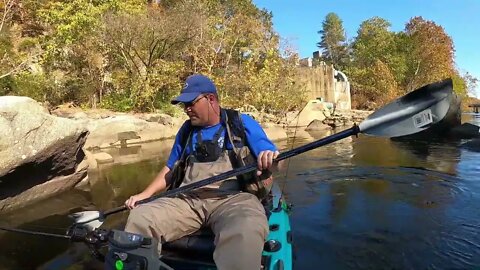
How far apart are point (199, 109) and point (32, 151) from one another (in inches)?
154

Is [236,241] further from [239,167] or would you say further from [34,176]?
[34,176]

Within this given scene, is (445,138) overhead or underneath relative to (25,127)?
underneath

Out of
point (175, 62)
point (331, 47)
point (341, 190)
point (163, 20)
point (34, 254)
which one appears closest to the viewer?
point (34, 254)

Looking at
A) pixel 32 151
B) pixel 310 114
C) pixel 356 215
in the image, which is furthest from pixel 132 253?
pixel 310 114

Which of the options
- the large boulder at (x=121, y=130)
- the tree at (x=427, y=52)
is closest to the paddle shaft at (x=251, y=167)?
the large boulder at (x=121, y=130)

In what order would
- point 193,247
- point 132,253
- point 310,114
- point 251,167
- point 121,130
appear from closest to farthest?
point 132,253 → point 193,247 → point 251,167 → point 121,130 → point 310,114

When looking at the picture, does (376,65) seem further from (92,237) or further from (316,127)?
(92,237)

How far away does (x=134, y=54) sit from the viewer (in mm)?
21359

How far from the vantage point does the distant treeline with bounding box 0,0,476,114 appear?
63.7 feet

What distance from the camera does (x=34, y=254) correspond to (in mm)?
4375

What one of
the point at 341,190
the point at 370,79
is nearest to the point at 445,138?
the point at 341,190

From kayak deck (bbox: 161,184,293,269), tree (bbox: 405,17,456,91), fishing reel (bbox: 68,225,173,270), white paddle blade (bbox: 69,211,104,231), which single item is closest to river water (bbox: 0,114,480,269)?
white paddle blade (bbox: 69,211,104,231)

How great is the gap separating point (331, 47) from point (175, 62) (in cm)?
4319

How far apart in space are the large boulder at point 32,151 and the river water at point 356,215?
0.28 m
